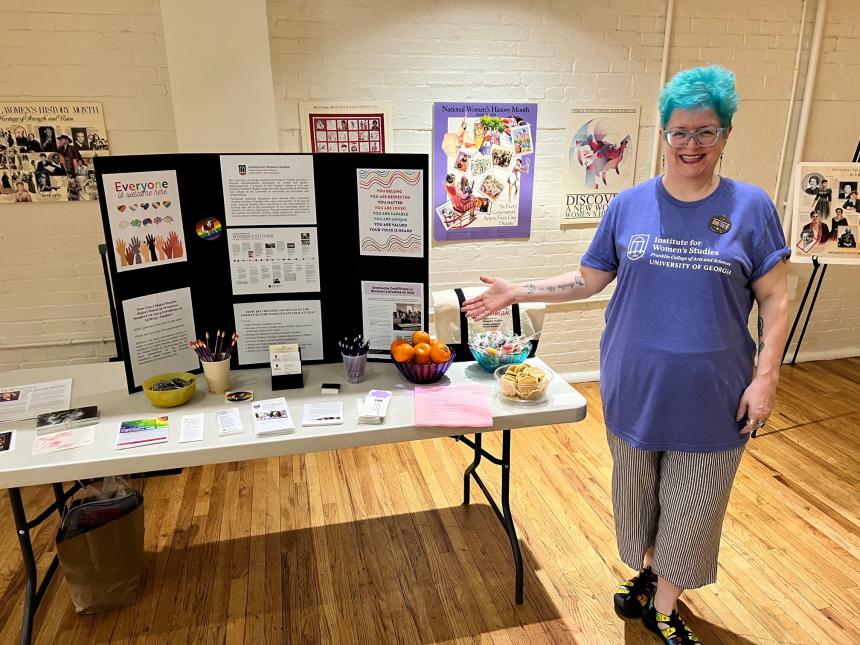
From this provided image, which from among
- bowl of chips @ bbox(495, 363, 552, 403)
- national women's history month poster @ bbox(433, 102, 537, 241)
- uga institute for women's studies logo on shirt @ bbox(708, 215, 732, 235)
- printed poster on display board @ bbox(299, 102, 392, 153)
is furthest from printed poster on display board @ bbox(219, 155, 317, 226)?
national women's history month poster @ bbox(433, 102, 537, 241)

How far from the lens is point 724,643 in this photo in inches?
76.8

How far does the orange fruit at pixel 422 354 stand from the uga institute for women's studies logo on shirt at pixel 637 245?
720 mm

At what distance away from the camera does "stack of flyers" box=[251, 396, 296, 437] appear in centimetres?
173

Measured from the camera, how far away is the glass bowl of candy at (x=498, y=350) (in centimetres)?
209

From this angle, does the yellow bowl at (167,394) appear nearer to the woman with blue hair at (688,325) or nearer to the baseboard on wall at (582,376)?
the woman with blue hair at (688,325)

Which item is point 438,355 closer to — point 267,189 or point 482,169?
point 267,189

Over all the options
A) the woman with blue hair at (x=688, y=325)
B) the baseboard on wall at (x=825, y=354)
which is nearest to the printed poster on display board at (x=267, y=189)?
the woman with blue hair at (x=688, y=325)

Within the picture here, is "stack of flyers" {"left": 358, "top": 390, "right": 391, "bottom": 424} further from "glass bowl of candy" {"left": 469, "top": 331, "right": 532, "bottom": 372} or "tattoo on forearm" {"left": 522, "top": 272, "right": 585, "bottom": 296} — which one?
"tattoo on forearm" {"left": 522, "top": 272, "right": 585, "bottom": 296}

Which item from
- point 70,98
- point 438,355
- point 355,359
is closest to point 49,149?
point 70,98

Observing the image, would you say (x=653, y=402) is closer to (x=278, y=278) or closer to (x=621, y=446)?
(x=621, y=446)

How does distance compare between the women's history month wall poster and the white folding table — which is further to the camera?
the women's history month wall poster

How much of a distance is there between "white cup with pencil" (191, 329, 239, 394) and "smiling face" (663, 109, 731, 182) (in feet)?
4.83

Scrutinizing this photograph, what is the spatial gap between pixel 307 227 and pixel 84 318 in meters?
1.90

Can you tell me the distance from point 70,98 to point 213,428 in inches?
84.8
